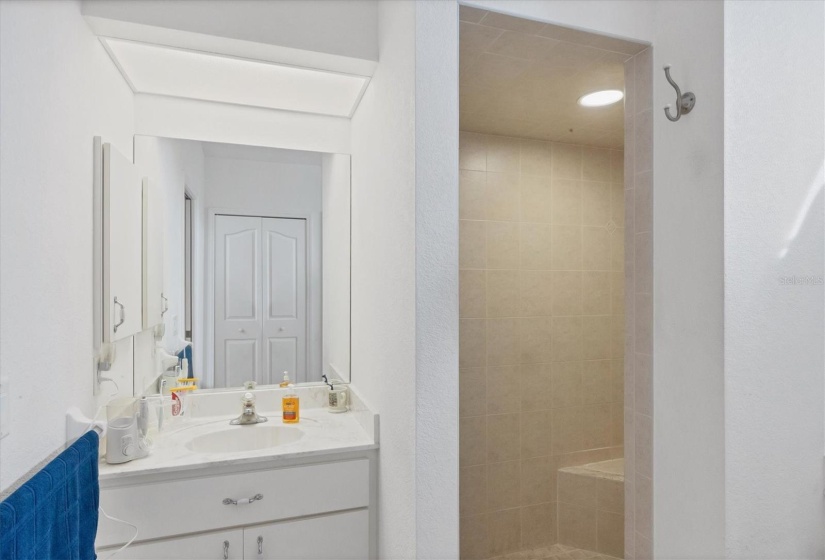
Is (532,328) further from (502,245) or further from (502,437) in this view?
(502,437)

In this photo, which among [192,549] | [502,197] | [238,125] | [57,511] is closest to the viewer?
[57,511]

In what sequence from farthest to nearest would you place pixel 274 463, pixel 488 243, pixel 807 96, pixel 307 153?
pixel 488 243 → pixel 307 153 → pixel 274 463 → pixel 807 96

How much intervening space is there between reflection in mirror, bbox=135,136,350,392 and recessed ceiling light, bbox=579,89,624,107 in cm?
110

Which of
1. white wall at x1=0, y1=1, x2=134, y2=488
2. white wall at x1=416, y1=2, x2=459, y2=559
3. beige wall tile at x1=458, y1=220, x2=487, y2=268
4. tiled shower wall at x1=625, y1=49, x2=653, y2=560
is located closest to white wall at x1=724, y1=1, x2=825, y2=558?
tiled shower wall at x1=625, y1=49, x2=653, y2=560

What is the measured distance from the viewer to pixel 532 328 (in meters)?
2.66

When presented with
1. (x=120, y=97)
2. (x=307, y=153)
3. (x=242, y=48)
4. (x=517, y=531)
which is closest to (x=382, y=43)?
(x=242, y=48)

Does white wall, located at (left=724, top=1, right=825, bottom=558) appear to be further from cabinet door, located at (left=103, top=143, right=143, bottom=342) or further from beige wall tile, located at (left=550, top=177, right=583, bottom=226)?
cabinet door, located at (left=103, top=143, right=143, bottom=342)

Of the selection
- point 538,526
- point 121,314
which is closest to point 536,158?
point 538,526

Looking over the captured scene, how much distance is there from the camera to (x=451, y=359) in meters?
1.37

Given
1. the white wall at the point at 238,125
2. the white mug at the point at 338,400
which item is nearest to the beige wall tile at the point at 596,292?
the white mug at the point at 338,400

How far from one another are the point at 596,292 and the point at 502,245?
669mm

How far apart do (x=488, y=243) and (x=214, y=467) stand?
1.66 metres

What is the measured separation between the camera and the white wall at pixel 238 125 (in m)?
2.06

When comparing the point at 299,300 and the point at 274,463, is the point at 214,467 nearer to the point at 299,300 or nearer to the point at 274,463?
the point at 274,463
